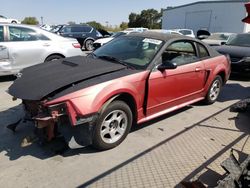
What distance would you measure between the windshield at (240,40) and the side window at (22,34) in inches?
266

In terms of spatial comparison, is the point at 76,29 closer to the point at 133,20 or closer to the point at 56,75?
the point at 56,75

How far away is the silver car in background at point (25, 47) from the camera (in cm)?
671

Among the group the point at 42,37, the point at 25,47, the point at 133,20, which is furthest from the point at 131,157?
the point at 133,20

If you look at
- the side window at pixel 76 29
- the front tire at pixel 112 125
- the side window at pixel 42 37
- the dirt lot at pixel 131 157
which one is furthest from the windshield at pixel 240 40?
the side window at pixel 76 29

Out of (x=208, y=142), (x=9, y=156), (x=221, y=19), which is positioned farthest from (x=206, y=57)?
(x=221, y=19)

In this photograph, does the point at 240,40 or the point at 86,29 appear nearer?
the point at 240,40

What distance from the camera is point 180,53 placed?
5.05 meters

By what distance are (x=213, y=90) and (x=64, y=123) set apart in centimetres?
371

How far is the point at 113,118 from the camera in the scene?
362 cm

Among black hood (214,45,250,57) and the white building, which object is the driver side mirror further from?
the white building

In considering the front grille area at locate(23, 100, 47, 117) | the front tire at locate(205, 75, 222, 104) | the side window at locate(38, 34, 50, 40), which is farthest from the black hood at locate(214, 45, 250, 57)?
the front grille area at locate(23, 100, 47, 117)

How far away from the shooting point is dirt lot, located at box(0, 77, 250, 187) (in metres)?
3.03

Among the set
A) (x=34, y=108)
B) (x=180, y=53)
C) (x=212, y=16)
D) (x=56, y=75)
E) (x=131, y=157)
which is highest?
(x=212, y=16)

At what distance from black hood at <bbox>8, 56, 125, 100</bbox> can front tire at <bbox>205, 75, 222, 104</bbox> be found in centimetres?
248
